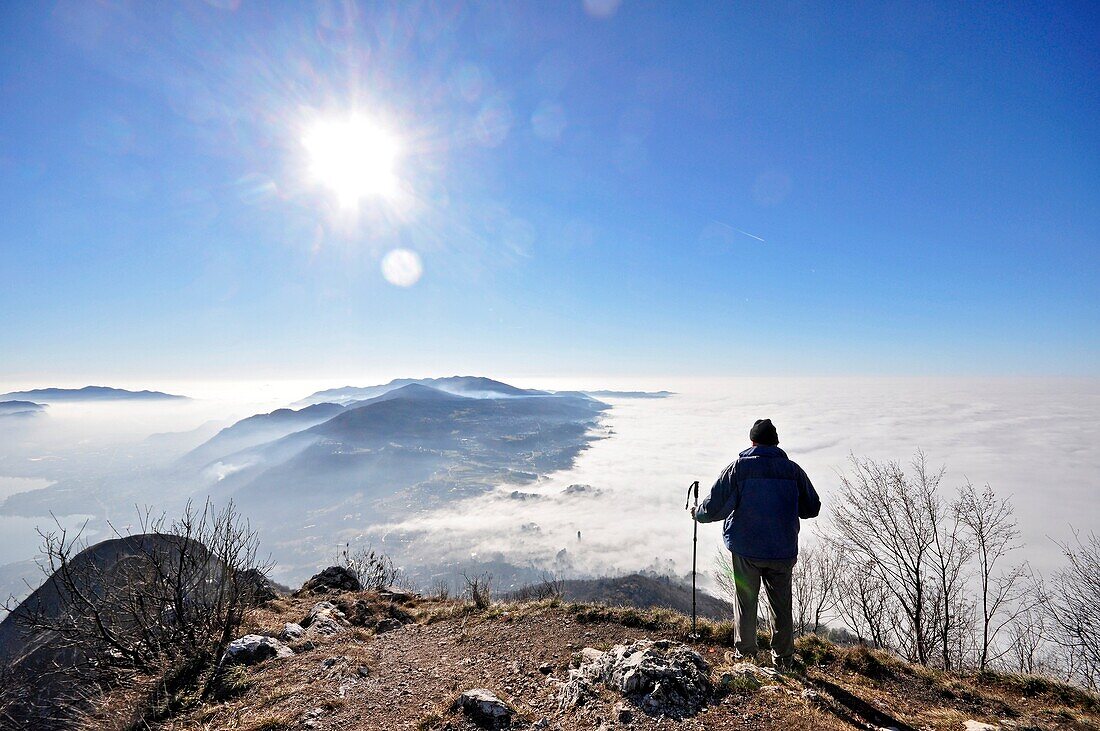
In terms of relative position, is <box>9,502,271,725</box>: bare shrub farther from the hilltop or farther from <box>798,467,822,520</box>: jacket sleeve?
<box>798,467,822,520</box>: jacket sleeve

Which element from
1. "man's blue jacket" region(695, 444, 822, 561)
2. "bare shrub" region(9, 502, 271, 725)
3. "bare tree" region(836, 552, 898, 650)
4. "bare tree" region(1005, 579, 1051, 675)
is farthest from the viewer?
"bare tree" region(836, 552, 898, 650)

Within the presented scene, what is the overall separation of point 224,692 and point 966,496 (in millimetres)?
33983

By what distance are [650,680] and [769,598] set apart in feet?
6.72

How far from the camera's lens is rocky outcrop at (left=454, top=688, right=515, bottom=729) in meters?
4.91

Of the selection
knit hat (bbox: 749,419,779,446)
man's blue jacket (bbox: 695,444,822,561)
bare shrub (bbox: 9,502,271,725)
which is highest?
knit hat (bbox: 749,419,779,446)

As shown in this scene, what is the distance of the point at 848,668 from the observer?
6.48m

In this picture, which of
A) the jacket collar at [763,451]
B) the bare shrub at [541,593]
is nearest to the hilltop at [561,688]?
the bare shrub at [541,593]

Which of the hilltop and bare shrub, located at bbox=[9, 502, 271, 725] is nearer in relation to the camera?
the hilltop

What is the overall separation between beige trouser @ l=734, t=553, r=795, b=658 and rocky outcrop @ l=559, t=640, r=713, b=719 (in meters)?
0.91

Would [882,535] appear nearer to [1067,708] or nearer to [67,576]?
[1067,708]

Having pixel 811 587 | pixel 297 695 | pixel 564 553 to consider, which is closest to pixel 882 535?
pixel 811 587

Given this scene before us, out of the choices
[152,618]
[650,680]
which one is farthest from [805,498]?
[152,618]

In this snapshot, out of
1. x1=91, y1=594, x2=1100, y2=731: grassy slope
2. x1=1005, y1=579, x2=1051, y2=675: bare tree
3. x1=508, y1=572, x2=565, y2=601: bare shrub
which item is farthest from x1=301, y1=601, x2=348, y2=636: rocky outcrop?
x1=1005, y1=579, x2=1051, y2=675: bare tree

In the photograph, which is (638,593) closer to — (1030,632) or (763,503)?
(1030,632)
